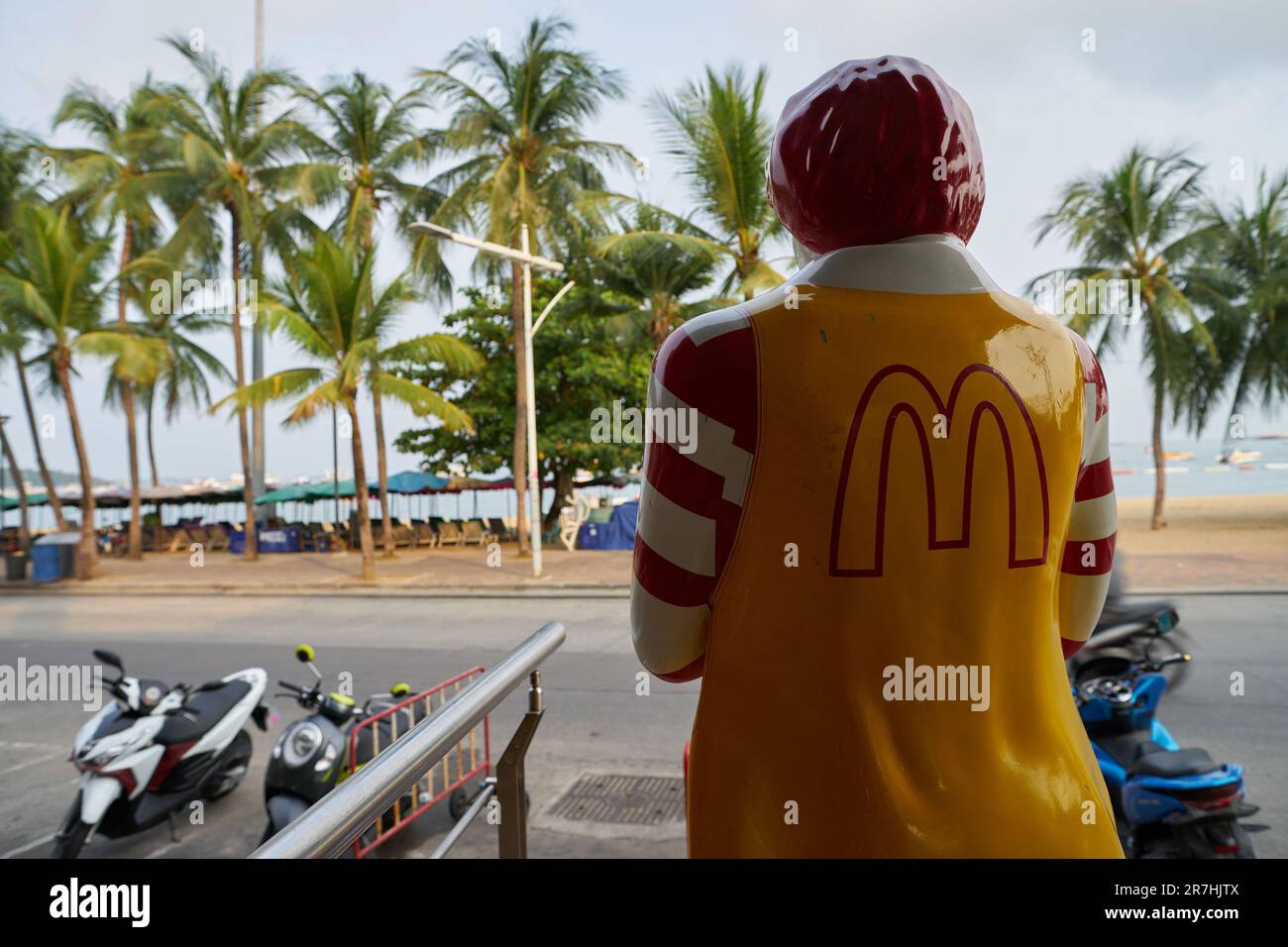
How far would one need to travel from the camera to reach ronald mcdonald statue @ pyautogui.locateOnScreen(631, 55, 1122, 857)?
3.10 ft

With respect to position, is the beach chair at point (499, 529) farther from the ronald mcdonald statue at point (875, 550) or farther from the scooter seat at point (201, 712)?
the ronald mcdonald statue at point (875, 550)

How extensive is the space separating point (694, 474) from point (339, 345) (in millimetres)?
16910

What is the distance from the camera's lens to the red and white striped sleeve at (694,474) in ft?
3.15

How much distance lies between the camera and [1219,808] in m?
3.12

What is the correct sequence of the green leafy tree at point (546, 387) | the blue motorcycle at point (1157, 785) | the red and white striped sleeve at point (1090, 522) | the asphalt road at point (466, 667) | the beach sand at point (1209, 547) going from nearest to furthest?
the red and white striped sleeve at point (1090, 522)
the blue motorcycle at point (1157, 785)
the asphalt road at point (466, 667)
the beach sand at point (1209, 547)
the green leafy tree at point (546, 387)

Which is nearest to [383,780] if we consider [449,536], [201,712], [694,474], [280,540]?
[694,474]

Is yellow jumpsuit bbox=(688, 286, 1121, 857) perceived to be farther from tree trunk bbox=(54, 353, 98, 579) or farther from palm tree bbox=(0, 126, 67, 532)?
palm tree bbox=(0, 126, 67, 532)

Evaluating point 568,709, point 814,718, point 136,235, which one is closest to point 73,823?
point 568,709

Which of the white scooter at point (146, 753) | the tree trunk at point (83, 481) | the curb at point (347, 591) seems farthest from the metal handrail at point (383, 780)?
the tree trunk at point (83, 481)

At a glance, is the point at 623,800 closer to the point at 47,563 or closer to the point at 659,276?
the point at 659,276

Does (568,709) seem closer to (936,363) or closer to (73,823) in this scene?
(73,823)

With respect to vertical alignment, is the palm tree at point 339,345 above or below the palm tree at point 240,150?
below

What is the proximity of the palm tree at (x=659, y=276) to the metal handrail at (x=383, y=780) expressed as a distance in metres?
14.7

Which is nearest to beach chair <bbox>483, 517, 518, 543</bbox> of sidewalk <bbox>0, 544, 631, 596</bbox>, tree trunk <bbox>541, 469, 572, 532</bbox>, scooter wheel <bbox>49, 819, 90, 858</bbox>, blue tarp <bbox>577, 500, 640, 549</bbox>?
tree trunk <bbox>541, 469, 572, 532</bbox>
